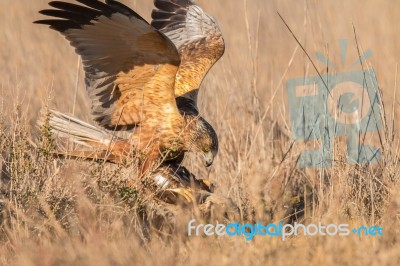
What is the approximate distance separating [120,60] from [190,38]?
1.56 m

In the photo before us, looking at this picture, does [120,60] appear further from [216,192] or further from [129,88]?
[216,192]

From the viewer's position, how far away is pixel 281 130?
288 inches

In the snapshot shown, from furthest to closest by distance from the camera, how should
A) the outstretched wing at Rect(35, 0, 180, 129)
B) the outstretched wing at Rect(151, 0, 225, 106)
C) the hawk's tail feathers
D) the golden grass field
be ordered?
the outstretched wing at Rect(151, 0, 225, 106)
the hawk's tail feathers
the outstretched wing at Rect(35, 0, 180, 129)
the golden grass field

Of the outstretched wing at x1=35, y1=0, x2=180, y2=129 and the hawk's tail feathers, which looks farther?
the hawk's tail feathers

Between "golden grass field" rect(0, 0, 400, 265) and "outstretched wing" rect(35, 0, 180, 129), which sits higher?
"outstretched wing" rect(35, 0, 180, 129)

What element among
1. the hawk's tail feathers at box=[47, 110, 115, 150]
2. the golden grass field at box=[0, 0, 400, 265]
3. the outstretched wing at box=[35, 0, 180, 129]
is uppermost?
the outstretched wing at box=[35, 0, 180, 129]

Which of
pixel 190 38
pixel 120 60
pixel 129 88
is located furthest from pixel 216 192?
pixel 190 38

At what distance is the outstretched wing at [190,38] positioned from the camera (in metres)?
7.01

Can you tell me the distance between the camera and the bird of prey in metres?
5.68

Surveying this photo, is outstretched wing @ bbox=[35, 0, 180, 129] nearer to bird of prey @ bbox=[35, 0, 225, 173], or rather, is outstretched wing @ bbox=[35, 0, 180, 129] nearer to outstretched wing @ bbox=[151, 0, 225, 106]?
bird of prey @ bbox=[35, 0, 225, 173]

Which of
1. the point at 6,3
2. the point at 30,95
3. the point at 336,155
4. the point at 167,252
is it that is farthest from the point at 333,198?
the point at 6,3

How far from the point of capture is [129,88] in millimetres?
6234

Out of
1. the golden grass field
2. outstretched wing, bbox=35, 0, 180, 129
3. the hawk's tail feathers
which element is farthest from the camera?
the hawk's tail feathers

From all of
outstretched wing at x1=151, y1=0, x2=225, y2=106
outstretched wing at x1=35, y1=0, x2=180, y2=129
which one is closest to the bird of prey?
outstretched wing at x1=35, y1=0, x2=180, y2=129
